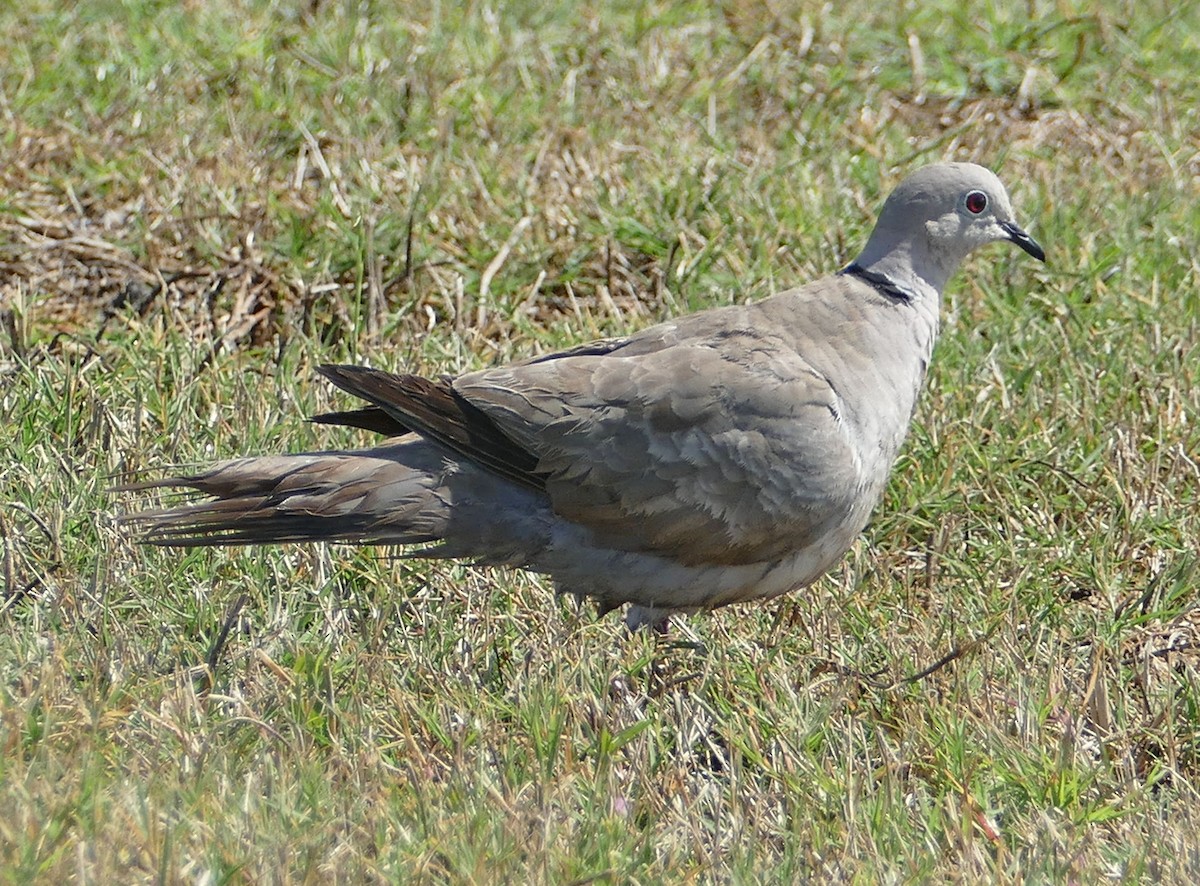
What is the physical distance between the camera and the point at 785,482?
411 cm

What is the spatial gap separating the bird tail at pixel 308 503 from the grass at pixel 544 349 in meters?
0.26

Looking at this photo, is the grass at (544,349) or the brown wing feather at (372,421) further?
the brown wing feather at (372,421)

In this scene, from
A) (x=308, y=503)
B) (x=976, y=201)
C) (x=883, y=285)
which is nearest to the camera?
(x=308, y=503)

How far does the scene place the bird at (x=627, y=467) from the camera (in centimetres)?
410

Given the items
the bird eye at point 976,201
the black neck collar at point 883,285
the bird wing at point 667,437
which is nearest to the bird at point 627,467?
the bird wing at point 667,437

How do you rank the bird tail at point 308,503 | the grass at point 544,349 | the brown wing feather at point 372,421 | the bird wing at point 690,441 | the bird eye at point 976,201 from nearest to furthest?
the grass at point 544,349
the bird tail at point 308,503
the bird wing at point 690,441
the brown wing feather at point 372,421
the bird eye at point 976,201

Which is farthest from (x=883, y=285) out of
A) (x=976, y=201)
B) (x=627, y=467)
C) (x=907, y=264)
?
(x=627, y=467)

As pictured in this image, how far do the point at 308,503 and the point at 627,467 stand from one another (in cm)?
76

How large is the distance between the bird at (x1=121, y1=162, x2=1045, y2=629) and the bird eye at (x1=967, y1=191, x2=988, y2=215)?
58 cm

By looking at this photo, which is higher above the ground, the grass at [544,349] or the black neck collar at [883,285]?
the black neck collar at [883,285]

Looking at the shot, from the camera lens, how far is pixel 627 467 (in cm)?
413

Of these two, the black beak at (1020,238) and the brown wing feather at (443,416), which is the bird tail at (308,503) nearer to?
the brown wing feather at (443,416)

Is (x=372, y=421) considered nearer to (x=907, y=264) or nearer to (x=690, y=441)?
(x=690, y=441)

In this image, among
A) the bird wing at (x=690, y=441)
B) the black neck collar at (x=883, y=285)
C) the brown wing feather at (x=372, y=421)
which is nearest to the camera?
the bird wing at (x=690, y=441)
